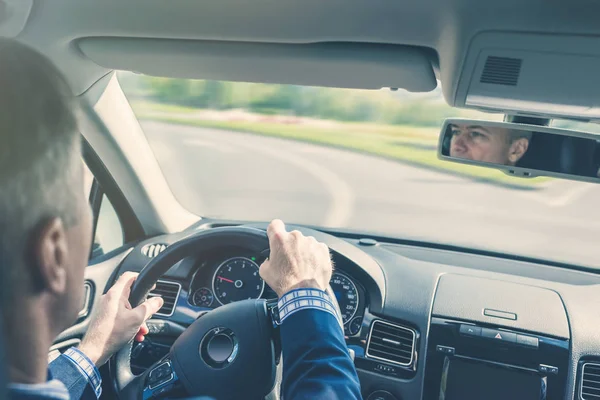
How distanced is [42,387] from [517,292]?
98.7 inches

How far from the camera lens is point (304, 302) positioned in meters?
2.01

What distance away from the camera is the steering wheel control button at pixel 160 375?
2.34m

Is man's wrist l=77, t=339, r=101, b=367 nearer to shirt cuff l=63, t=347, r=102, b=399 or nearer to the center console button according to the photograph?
shirt cuff l=63, t=347, r=102, b=399

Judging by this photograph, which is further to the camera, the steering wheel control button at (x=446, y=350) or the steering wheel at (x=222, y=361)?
the steering wheel control button at (x=446, y=350)

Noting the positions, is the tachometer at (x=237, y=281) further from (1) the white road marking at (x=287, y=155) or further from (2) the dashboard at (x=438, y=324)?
(1) the white road marking at (x=287, y=155)

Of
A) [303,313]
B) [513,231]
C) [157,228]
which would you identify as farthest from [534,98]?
[513,231]

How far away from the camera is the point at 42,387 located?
4.24 ft

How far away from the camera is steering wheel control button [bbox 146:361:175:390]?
234 centimetres

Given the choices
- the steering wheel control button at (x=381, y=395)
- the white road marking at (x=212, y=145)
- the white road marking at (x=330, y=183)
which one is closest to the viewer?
the steering wheel control button at (x=381, y=395)

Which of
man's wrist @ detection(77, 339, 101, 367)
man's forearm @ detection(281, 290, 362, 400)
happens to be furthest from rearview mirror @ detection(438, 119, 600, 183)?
man's wrist @ detection(77, 339, 101, 367)

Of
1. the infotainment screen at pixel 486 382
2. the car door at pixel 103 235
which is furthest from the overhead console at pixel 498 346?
the car door at pixel 103 235

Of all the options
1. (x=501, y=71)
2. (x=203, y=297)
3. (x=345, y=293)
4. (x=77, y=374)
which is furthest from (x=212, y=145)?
(x=77, y=374)

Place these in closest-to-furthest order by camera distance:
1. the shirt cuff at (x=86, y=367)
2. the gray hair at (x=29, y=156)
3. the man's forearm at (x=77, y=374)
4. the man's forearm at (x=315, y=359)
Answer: the gray hair at (x=29, y=156) < the man's forearm at (x=315, y=359) < the man's forearm at (x=77, y=374) < the shirt cuff at (x=86, y=367)

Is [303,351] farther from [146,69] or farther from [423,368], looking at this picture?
[146,69]
